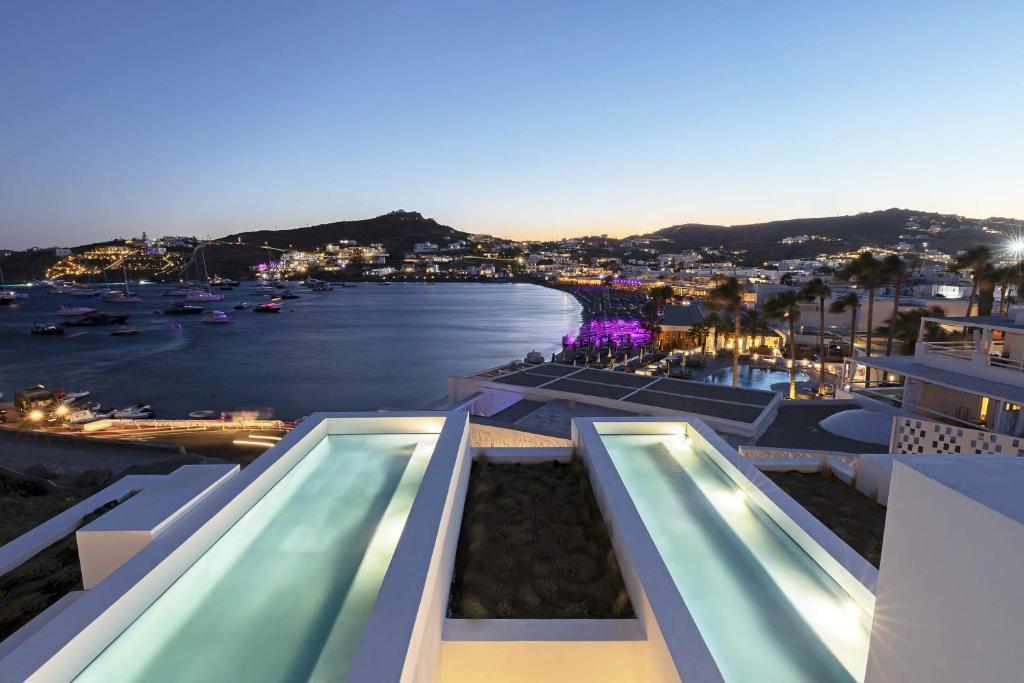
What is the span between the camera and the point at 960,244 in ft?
362

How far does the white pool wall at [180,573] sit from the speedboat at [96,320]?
6621 centimetres

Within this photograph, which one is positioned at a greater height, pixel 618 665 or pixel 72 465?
pixel 618 665

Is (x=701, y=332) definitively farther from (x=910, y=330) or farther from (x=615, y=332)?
(x=615, y=332)

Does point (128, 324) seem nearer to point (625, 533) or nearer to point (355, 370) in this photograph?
point (355, 370)

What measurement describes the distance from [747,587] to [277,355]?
4240cm

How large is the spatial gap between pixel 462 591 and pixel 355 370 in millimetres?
34469

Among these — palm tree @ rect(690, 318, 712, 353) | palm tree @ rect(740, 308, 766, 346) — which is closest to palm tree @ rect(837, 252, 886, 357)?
palm tree @ rect(740, 308, 766, 346)

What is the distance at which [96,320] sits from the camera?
5531 cm

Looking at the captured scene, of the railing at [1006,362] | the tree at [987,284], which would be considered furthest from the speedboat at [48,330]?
the tree at [987,284]

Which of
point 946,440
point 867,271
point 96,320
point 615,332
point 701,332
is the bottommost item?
point 615,332

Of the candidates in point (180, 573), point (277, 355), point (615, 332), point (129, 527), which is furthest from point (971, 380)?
point (277, 355)

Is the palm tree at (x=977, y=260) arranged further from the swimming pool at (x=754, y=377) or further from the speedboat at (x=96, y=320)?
the speedboat at (x=96, y=320)

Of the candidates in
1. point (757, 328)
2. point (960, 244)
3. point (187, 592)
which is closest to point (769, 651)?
point (187, 592)

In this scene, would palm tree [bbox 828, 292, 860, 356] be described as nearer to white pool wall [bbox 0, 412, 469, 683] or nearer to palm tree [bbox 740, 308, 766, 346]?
palm tree [bbox 740, 308, 766, 346]
